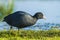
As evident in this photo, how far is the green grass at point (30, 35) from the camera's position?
7.25 m

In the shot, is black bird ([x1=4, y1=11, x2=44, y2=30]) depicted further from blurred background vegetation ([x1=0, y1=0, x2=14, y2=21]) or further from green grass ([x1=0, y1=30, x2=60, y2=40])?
blurred background vegetation ([x1=0, y1=0, x2=14, y2=21])

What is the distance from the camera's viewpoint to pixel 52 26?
9000mm

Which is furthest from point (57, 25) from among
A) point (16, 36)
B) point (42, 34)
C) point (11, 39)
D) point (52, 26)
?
point (11, 39)

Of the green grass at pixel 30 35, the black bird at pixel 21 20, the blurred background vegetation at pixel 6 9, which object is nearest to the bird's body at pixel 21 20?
the black bird at pixel 21 20

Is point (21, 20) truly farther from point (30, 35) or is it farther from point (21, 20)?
point (30, 35)

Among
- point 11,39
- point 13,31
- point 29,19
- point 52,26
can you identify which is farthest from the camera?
point 52,26

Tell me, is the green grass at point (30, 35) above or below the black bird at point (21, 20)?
below

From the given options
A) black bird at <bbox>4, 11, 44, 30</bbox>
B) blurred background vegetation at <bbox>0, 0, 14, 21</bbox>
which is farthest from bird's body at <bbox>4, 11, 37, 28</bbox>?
blurred background vegetation at <bbox>0, 0, 14, 21</bbox>

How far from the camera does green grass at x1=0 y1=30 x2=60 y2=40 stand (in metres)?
7.25

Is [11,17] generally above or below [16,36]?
above

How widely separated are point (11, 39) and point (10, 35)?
2.34ft

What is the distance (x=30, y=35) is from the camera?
7574mm

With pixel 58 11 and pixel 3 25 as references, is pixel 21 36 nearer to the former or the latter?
pixel 3 25

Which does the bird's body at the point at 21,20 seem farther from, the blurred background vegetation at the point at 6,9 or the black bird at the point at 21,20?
the blurred background vegetation at the point at 6,9
